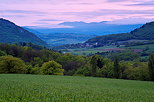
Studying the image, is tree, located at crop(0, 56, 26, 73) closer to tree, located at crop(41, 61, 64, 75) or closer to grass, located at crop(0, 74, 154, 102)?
tree, located at crop(41, 61, 64, 75)

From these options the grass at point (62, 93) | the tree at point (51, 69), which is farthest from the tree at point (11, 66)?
the grass at point (62, 93)

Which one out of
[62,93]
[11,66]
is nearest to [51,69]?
[11,66]

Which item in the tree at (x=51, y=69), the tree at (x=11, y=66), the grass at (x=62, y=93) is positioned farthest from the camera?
the tree at (x=51, y=69)

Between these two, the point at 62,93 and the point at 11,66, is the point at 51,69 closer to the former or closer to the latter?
the point at 11,66

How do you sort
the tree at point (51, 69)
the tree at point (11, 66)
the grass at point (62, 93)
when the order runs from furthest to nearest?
the tree at point (51, 69) < the tree at point (11, 66) < the grass at point (62, 93)

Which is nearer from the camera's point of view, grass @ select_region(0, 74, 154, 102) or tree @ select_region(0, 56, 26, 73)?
grass @ select_region(0, 74, 154, 102)

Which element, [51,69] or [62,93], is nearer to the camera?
[62,93]

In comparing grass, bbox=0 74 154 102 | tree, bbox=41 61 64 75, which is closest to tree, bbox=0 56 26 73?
tree, bbox=41 61 64 75

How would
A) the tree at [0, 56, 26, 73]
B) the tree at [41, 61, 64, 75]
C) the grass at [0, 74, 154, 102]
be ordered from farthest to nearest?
the tree at [41, 61, 64, 75] < the tree at [0, 56, 26, 73] < the grass at [0, 74, 154, 102]

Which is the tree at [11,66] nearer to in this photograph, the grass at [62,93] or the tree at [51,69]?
the tree at [51,69]

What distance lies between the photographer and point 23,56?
127 m

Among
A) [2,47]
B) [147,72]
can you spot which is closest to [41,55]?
[2,47]

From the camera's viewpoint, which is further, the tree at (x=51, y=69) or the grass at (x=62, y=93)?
the tree at (x=51, y=69)

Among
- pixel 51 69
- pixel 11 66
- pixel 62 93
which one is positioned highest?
pixel 11 66
